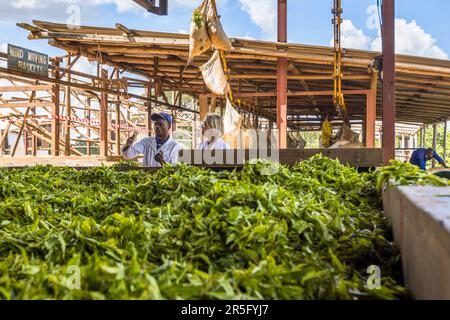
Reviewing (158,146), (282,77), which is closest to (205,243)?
(158,146)

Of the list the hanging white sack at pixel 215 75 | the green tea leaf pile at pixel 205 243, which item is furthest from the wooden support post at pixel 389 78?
the green tea leaf pile at pixel 205 243

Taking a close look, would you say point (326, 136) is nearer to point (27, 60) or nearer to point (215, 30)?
point (215, 30)

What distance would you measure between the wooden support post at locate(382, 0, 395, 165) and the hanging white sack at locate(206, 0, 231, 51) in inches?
91.8

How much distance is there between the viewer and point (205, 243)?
6.23ft

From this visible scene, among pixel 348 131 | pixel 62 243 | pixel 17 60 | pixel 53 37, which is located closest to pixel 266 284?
pixel 62 243

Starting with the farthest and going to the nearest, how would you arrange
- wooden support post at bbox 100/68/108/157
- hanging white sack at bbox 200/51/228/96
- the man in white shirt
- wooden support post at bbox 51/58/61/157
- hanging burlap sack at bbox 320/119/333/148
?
hanging burlap sack at bbox 320/119/333/148
wooden support post at bbox 100/68/108/157
wooden support post at bbox 51/58/61/157
hanging white sack at bbox 200/51/228/96
the man in white shirt

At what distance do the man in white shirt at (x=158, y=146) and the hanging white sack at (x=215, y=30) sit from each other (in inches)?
55.7

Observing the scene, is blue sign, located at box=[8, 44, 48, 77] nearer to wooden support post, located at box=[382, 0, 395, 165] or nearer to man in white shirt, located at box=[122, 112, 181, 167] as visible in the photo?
man in white shirt, located at box=[122, 112, 181, 167]

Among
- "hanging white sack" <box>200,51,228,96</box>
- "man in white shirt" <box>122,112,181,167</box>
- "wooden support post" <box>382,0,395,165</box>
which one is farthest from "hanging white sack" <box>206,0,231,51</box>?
"wooden support post" <box>382,0,395,165</box>

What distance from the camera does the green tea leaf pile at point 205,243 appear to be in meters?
1.42

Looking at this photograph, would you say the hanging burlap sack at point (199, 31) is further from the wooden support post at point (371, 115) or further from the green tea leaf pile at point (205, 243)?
the wooden support post at point (371, 115)

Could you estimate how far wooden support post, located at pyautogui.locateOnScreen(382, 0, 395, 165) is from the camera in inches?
239

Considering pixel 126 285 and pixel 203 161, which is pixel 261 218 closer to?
pixel 126 285
